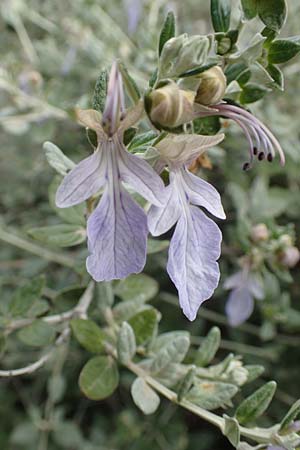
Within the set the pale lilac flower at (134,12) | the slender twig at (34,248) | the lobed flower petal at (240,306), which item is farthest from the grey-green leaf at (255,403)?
the pale lilac flower at (134,12)

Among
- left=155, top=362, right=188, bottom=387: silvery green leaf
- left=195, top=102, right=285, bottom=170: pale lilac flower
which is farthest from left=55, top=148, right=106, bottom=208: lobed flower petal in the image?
left=155, top=362, right=188, bottom=387: silvery green leaf

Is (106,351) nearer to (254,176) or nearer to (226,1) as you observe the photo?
(226,1)

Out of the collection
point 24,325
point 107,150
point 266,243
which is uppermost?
point 107,150

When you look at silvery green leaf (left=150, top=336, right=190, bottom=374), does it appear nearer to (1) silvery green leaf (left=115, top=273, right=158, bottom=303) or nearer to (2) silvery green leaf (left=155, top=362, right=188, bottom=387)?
(2) silvery green leaf (left=155, top=362, right=188, bottom=387)

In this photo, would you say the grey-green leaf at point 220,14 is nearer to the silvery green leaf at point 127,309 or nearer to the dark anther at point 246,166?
the dark anther at point 246,166

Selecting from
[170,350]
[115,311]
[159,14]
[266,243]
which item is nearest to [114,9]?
[159,14]
